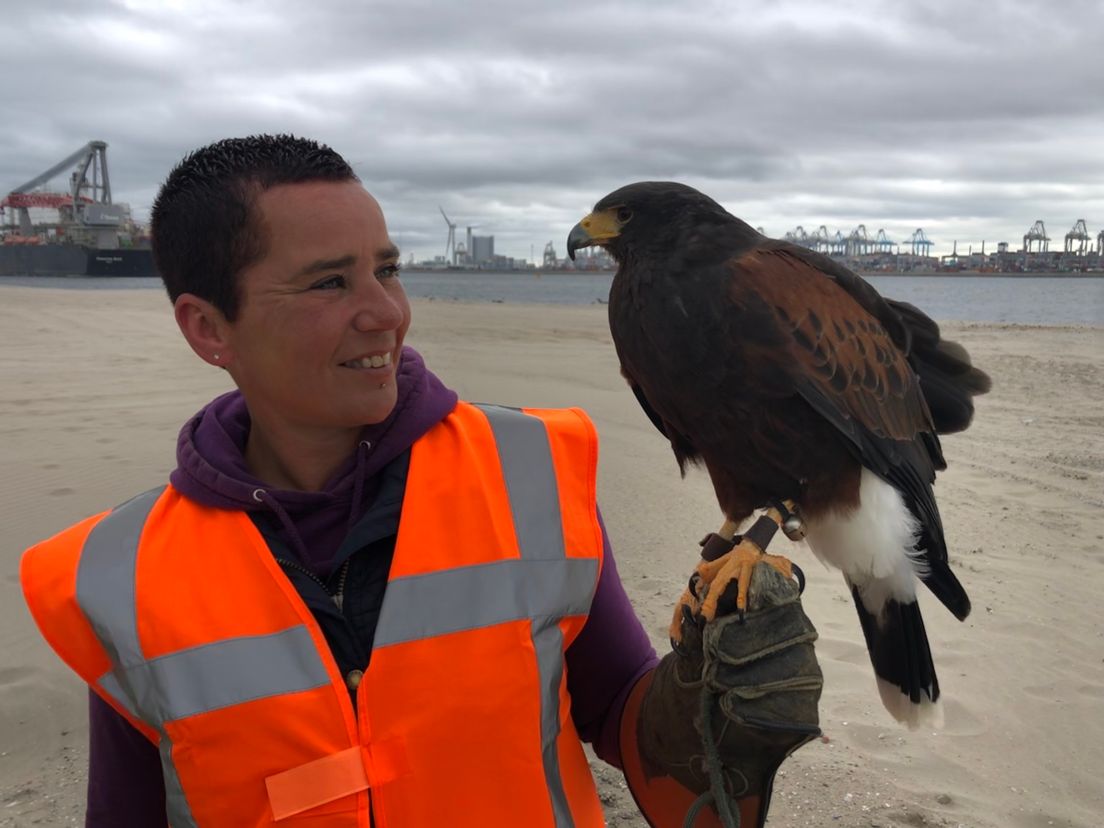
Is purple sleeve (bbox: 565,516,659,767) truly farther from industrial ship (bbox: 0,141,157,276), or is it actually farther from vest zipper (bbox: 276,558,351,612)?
industrial ship (bbox: 0,141,157,276)

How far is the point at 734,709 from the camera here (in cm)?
153

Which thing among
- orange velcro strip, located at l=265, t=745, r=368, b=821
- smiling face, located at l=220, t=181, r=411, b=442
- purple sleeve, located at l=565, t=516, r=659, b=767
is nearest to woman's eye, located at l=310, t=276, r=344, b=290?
smiling face, located at l=220, t=181, r=411, b=442

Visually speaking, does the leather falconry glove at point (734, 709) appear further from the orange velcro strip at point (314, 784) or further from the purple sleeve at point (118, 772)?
the purple sleeve at point (118, 772)

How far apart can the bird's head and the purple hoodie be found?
102 centimetres

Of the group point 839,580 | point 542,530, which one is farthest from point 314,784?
point 839,580

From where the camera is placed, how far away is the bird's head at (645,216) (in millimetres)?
2469

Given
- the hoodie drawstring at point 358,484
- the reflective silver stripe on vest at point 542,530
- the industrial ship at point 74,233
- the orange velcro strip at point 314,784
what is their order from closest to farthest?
the orange velcro strip at point 314,784
the reflective silver stripe on vest at point 542,530
the hoodie drawstring at point 358,484
the industrial ship at point 74,233

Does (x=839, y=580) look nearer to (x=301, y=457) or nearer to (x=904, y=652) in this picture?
(x=904, y=652)

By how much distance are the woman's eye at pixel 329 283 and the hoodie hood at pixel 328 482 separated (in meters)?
0.26

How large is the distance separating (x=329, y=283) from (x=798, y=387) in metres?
1.34

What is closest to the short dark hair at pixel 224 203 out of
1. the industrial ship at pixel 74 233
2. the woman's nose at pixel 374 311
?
the woman's nose at pixel 374 311

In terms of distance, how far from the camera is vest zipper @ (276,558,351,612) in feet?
4.76

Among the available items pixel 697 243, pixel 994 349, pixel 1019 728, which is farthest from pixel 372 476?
pixel 994 349

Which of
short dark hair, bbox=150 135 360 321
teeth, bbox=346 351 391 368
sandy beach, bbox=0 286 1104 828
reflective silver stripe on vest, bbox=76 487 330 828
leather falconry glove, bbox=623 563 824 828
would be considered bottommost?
sandy beach, bbox=0 286 1104 828
